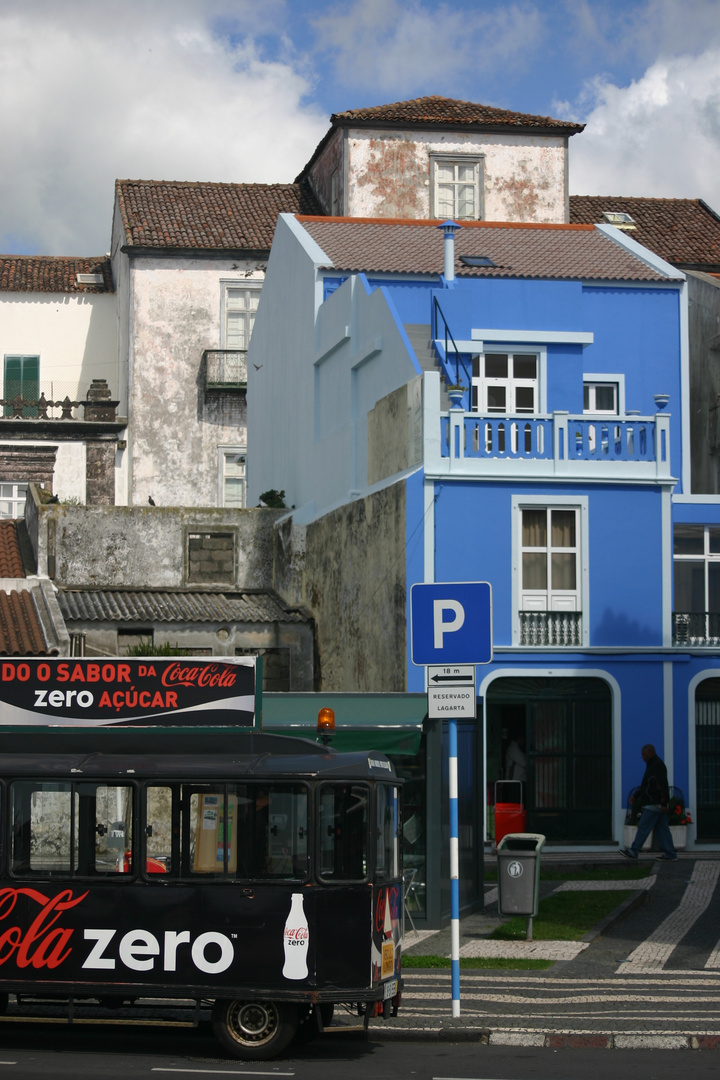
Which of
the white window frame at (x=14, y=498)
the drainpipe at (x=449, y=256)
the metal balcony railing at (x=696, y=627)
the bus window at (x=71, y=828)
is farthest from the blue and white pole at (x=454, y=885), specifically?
the white window frame at (x=14, y=498)

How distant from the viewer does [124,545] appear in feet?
96.3

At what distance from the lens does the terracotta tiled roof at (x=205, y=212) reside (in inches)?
1651

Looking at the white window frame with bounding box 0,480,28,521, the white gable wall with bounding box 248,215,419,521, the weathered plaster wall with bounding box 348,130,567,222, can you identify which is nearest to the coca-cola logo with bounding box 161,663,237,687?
the white gable wall with bounding box 248,215,419,521

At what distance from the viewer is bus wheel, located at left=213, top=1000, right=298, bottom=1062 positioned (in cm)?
1035

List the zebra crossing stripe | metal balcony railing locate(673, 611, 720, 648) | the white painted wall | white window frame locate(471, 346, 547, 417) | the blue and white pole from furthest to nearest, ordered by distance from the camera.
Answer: the white painted wall
white window frame locate(471, 346, 547, 417)
metal balcony railing locate(673, 611, 720, 648)
the zebra crossing stripe
the blue and white pole

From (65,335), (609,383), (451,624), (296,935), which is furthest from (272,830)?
(65,335)

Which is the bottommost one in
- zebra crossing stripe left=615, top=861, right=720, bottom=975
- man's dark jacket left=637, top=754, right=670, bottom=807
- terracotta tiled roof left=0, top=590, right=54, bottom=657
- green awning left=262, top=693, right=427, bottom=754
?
zebra crossing stripe left=615, top=861, right=720, bottom=975

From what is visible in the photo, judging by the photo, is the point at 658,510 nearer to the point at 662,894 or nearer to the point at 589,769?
the point at 589,769

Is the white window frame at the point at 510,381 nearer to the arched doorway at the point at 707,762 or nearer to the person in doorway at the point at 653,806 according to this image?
the arched doorway at the point at 707,762

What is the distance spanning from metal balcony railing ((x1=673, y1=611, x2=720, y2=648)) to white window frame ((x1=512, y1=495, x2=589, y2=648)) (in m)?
2.02

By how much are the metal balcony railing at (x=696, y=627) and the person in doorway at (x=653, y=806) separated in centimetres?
330

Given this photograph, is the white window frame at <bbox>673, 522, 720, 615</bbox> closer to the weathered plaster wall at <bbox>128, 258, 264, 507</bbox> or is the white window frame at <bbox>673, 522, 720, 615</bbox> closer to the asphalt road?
the asphalt road

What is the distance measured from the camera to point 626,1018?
11.6 m

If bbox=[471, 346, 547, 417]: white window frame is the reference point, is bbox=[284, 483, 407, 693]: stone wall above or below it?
below
